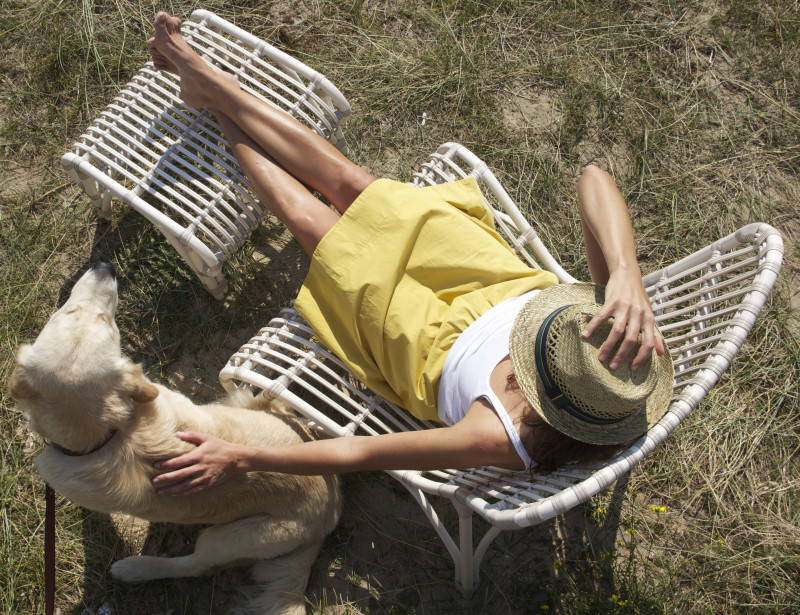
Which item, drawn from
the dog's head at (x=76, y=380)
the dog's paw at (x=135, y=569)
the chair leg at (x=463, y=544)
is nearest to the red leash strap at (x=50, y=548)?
the dog's paw at (x=135, y=569)

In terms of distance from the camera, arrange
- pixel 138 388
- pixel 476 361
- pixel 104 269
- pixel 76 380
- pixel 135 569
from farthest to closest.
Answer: pixel 135 569 → pixel 104 269 → pixel 476 361 → pixel 138 388 → pixel 76 380

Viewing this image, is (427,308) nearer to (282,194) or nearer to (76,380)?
(282,194)

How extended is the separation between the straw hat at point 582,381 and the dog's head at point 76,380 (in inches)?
49.6

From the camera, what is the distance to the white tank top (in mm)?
2002

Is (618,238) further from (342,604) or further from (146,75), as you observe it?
(146,75)

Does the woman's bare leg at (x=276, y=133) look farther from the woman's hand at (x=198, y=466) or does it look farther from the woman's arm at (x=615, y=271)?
the woman's hand at (x=198, y=466)

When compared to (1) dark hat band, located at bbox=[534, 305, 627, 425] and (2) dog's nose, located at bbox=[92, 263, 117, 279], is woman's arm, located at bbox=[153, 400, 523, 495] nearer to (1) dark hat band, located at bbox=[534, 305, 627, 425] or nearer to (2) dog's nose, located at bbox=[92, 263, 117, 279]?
(1) dark hat band, located at bbox=[534, 305, 627, 425]

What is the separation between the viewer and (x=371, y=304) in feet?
7.22

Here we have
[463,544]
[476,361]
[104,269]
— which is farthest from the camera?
[463,544]

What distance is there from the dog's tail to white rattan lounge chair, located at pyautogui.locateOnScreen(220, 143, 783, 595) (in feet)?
1.87

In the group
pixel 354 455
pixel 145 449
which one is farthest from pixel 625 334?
pixel 145 449

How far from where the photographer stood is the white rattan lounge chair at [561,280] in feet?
5.82

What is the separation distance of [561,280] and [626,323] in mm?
986

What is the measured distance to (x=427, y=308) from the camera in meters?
2.24
